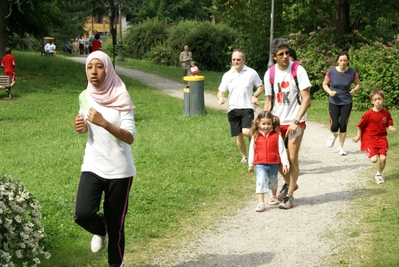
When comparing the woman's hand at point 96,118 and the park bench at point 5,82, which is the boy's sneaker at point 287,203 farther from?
the park bench at point 5,82

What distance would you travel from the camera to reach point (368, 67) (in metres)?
20.5

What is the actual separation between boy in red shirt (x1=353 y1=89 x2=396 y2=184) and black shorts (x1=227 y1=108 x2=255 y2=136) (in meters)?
1.78

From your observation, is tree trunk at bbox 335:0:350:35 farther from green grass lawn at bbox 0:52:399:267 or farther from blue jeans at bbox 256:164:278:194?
blue jeans at bbox 256:164:278:194

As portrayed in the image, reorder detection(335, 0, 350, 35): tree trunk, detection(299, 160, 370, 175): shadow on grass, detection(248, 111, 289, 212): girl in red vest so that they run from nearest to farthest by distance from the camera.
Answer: detection(248, 111, 289, 212): girl in red vest < detection(299, 160, 370, 175): shadow on grass < detection(335, 0, 350, 35): tree trunk

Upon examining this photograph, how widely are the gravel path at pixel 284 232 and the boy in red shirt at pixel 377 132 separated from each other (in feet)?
1.68

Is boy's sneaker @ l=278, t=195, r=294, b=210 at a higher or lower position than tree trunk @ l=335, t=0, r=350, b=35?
lower

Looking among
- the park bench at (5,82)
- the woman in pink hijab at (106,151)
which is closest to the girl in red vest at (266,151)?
the woman in pink hijab at (106,151)

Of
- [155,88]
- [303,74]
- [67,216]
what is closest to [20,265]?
[67,216]

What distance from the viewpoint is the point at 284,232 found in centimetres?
730

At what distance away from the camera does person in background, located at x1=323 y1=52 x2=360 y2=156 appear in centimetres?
1212

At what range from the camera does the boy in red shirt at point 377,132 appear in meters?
9.74

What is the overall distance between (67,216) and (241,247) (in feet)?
6.87

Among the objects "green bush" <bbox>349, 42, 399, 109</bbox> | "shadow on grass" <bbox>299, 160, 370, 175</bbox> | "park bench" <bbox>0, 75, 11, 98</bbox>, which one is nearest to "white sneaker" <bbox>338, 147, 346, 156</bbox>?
"shadow on grass" <bbox>299, 160, 370, 175</bbox>

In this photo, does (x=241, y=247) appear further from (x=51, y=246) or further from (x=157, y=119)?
(x=157, y=119)
